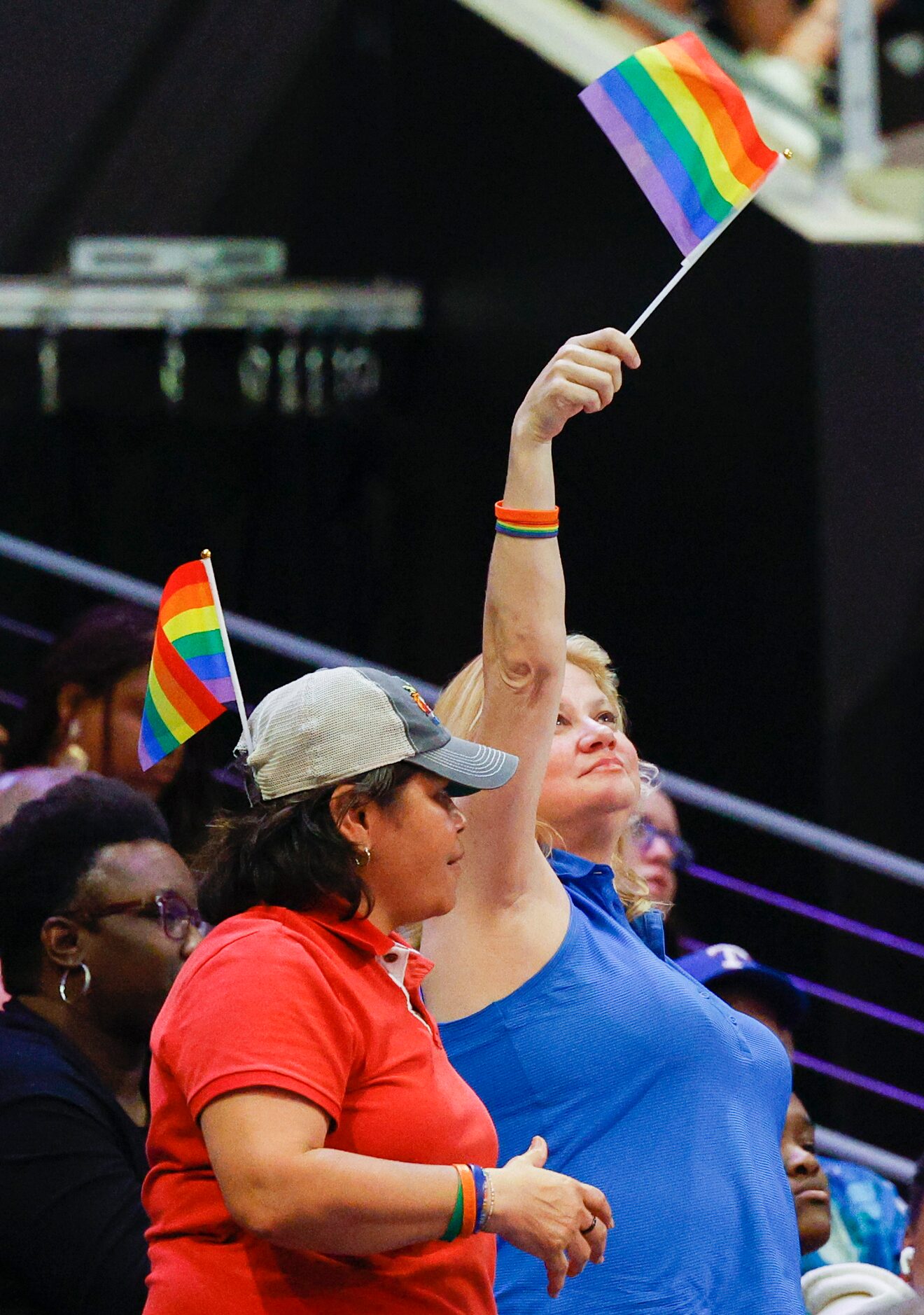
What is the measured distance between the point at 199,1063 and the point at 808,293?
11.3 ft

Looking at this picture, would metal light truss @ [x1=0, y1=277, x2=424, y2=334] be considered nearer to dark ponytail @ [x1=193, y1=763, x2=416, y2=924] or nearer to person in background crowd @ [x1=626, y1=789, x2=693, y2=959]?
person in background crowd @ [x1=626, y1=789, x2=693, y2=959]

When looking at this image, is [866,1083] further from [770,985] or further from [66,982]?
[66,982]

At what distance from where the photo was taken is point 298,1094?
1.63 metres

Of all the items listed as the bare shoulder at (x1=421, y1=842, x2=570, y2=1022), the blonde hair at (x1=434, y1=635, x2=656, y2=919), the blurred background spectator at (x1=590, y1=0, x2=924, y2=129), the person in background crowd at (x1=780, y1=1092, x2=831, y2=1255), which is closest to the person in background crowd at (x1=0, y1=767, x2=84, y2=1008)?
the blonde hair at (x1=434, y1=635, x2=656, y2=919)

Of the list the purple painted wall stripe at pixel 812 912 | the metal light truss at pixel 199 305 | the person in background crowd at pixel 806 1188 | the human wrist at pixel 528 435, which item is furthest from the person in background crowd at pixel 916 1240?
the metal light truss at pixel 199 305

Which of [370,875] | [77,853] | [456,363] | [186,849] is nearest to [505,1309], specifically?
[370,875]

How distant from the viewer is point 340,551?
19.6 ft

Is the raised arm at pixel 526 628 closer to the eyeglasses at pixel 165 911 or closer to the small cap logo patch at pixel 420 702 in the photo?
the small cap logo patch at pixel 420 702

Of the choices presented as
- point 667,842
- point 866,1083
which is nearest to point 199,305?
point 667,842

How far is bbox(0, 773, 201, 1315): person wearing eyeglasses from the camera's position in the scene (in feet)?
7.06

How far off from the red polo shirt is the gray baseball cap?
14cm

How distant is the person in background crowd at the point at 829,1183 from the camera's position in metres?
2.99

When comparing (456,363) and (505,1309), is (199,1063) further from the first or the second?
(456,363)

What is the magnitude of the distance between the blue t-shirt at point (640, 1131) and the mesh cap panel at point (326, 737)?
0.38 meters
